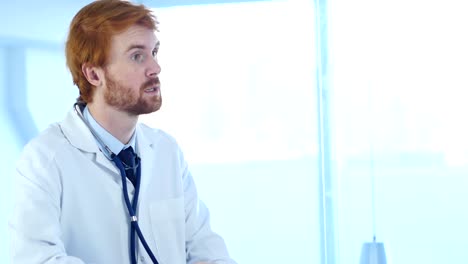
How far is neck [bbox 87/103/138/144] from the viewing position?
157 cm

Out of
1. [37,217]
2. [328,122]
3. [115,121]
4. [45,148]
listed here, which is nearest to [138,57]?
[115,121]

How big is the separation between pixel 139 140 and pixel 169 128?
1.16 m

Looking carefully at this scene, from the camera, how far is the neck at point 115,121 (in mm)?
1572

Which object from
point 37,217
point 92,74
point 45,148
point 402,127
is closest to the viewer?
point 37,217

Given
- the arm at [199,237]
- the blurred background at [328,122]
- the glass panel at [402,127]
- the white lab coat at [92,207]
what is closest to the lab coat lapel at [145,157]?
the white lab coat at [92,207]

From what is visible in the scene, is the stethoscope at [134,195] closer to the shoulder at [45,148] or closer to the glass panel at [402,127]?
the shoulder at [45,148]

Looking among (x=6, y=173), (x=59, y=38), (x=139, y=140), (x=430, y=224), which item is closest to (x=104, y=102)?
(x=139, y=140)

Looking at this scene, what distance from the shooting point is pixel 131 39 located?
1574 mm

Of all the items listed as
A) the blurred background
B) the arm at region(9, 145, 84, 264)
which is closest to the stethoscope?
the arm at region(9, 145, 84, 264)

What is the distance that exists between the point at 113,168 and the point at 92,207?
91 mm

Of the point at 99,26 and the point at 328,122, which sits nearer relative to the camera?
the point at 99,26

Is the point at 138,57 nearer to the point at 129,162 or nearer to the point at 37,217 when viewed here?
the point at 129,162

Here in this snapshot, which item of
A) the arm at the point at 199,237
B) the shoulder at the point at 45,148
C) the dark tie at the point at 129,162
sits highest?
the shoulder at the point at 45,148

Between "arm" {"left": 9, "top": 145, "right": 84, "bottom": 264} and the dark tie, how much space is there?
0.50 ft
